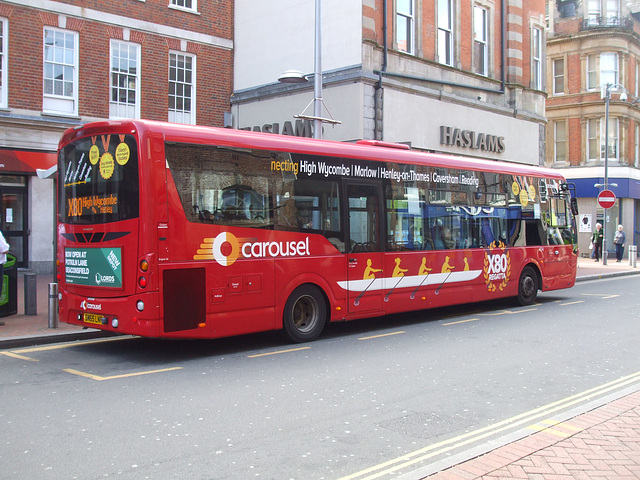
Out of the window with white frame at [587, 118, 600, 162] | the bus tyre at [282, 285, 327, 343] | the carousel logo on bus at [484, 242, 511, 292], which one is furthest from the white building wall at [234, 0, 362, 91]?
the window with white frame at [587, 118, 600, 162]

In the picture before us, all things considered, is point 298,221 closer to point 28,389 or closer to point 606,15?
point 28,389

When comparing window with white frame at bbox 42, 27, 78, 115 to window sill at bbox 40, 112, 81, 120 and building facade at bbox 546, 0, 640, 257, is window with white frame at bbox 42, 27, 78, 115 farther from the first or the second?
building facade at bbox 546, 0, 640, 257

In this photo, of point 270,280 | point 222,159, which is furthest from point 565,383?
point 222,159

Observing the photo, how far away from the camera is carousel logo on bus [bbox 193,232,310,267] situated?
849 cm

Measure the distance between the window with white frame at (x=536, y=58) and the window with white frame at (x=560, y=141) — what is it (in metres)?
15.4

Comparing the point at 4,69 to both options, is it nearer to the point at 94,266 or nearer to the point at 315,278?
the point at 94,266

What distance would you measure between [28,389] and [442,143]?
1764 cm

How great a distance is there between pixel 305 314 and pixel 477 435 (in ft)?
16.3

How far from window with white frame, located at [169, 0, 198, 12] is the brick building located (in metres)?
0.03

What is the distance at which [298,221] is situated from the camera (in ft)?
31.7

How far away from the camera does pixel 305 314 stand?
10039 mm

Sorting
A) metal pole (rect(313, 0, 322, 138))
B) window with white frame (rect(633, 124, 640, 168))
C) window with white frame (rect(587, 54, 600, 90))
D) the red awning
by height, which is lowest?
the red awning

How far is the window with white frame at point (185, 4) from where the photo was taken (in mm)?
20969

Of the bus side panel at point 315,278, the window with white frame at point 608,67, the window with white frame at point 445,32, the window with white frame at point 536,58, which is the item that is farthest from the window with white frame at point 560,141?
the bus side panel at point 315,278
